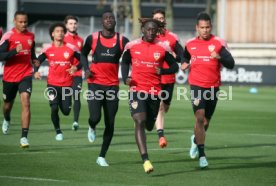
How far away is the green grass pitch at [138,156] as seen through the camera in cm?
1418

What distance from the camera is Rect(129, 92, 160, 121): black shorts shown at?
48.9ft

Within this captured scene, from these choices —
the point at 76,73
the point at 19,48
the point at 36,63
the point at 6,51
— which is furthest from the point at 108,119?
the point at 76,73

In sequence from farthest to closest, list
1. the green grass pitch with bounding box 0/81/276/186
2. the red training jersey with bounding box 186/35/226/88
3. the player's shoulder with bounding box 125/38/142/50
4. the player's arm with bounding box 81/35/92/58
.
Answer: the player's arm with bounding box 81/35/92/58 → the red training jersey with bounding box 186/35/226/88 → the player's shoulder with bounding box 125/38/142/50 → the green grass pitch with bounding box 0/81/276/186

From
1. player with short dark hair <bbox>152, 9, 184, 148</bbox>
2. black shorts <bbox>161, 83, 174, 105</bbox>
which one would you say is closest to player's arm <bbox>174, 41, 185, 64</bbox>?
player with short dark hair <bbox>152, 9, 184, 148</bbox>

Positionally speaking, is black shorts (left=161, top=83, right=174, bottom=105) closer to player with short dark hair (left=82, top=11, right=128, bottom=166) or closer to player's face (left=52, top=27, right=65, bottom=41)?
player's face (left=52, top=27, right=65, bottom=41)

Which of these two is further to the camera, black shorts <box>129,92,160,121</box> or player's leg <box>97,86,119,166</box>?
player's leg <box>97,86,119,166</box>

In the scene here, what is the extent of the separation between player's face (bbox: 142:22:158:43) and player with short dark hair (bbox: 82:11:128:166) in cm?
116

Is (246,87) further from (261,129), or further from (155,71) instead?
(155,71)

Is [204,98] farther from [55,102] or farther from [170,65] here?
[55,102]

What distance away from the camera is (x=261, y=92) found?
130ft

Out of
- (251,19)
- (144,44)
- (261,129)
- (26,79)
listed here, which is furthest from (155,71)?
(251,19)

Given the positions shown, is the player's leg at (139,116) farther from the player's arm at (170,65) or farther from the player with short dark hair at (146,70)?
the player's arm at (170,65)

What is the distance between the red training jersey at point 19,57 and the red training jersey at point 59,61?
1.20 metres

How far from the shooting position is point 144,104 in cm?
1498
